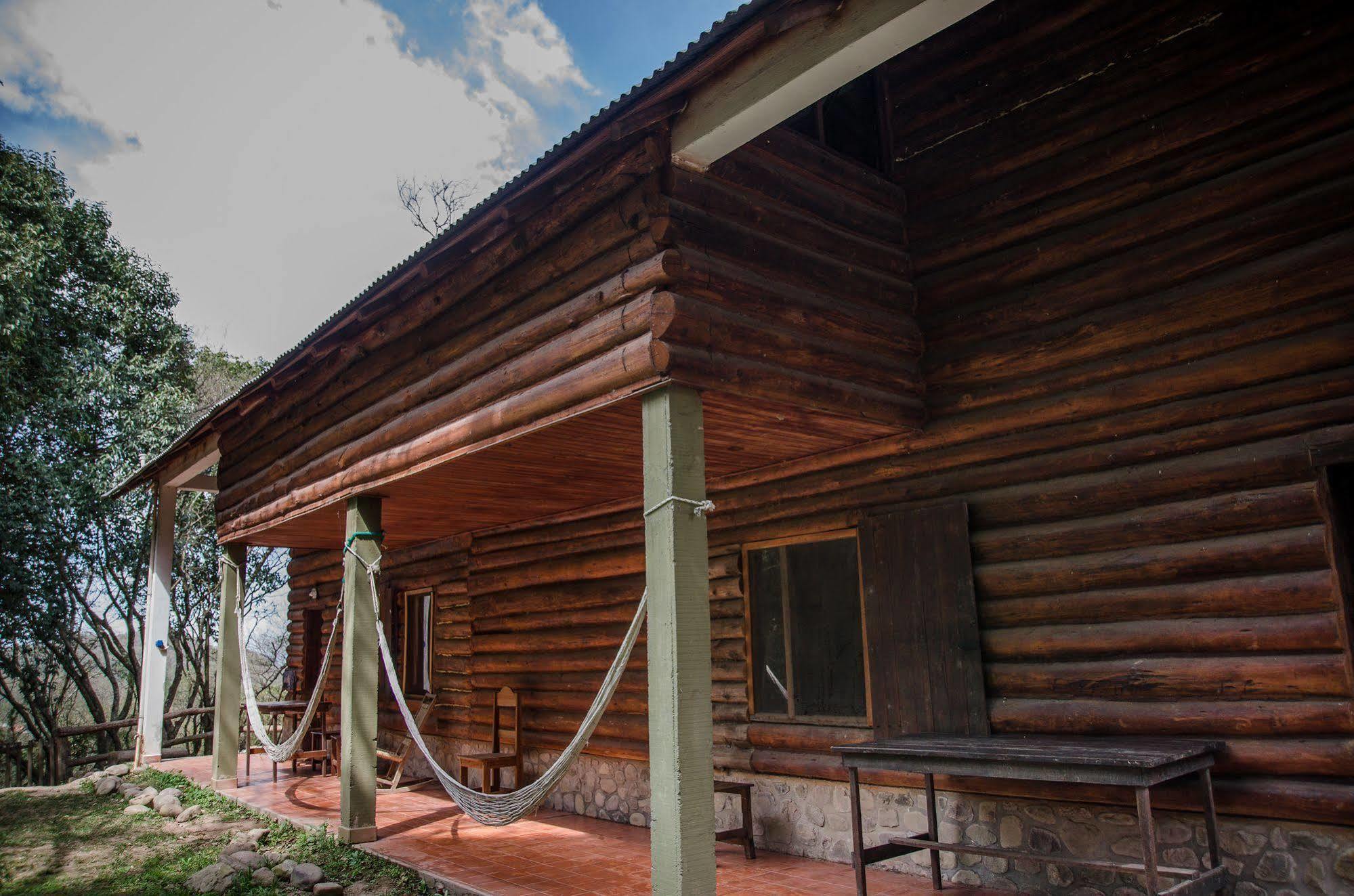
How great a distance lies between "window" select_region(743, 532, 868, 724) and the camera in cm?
604

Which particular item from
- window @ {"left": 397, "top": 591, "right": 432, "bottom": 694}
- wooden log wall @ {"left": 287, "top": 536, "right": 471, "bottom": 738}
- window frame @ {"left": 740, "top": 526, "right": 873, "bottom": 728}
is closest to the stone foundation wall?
window frame @ {"left": 740, "top": 526, "right": 873, "bottom": 728}

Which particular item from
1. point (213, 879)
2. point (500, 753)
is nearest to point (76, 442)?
point (500, 753)

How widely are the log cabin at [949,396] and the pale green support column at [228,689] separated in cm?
380

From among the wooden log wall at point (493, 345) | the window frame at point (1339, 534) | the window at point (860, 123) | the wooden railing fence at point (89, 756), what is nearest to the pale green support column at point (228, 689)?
the wooden log wall at point (493, 345)

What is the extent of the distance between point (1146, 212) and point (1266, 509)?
1.69m

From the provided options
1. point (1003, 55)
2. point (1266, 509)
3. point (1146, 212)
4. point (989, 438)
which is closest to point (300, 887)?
point (989, 438)

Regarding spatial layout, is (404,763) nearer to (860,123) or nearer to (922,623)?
(922,623)

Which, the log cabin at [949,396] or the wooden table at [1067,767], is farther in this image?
the log cabin at [949,396]

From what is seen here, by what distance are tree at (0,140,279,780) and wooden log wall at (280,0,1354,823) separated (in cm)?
1416

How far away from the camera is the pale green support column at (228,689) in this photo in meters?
10.0

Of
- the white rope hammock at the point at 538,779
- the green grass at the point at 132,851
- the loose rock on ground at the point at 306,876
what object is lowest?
the green grass at the point at 132,851

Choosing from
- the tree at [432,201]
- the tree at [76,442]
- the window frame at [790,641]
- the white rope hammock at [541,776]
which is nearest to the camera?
the white rope hammock at [541,776]

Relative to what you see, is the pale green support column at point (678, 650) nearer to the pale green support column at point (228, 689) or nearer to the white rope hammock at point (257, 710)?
the white rope hammock at point (257, 710)

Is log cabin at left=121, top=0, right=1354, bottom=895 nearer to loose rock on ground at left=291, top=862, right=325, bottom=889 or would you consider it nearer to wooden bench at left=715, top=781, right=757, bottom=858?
wooden bench at left=715, top=781, right=757, bottom=858
